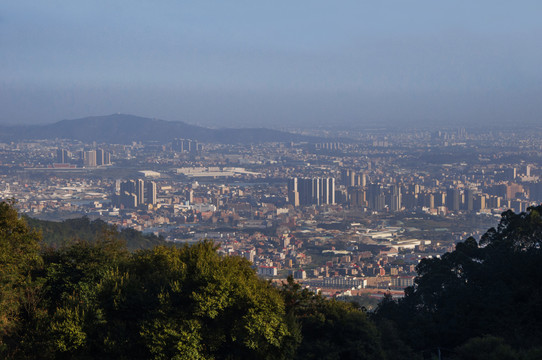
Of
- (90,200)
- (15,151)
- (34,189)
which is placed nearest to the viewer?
(90,200)

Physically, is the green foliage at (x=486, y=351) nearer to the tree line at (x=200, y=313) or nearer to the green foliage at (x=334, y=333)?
the tree line at (x=200, y=313)

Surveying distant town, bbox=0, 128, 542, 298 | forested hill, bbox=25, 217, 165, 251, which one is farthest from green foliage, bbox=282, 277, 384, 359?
forested hill, bbox=25, 217, 165, 251

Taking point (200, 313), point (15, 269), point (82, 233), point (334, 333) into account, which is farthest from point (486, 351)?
point (82, 233)

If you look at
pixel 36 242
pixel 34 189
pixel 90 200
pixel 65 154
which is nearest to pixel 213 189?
pixel 90 200

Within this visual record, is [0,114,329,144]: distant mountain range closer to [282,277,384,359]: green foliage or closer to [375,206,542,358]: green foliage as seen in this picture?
[375,206,542,358]: green foliage

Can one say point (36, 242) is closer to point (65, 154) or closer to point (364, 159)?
point (364, 159)

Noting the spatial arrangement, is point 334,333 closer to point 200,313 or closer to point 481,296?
point 200,313

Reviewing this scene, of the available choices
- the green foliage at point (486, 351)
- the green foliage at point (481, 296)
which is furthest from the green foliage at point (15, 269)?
the green foliage at point (486, 351)

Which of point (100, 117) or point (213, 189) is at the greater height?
point (100, 117)
